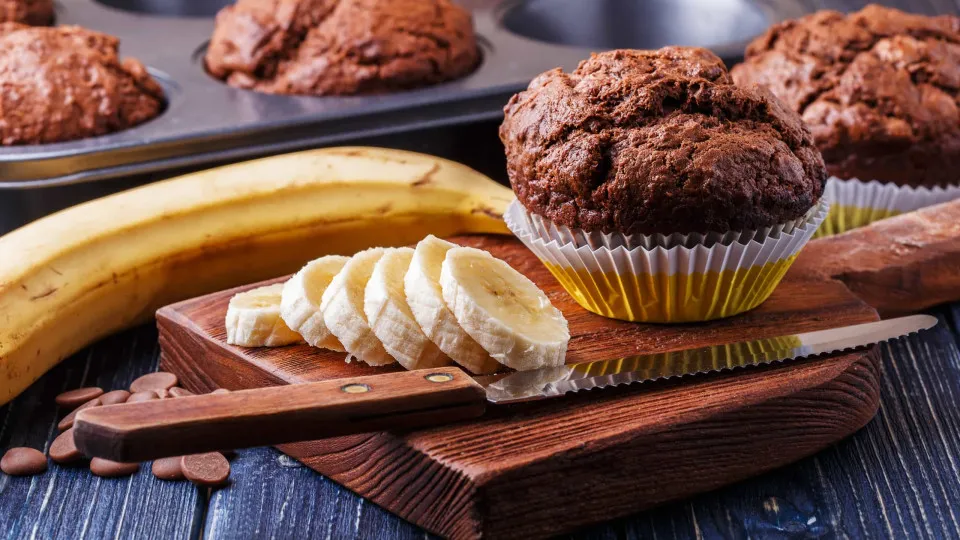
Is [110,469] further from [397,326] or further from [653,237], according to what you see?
[653,237]

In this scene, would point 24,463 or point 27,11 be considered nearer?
point 24,463

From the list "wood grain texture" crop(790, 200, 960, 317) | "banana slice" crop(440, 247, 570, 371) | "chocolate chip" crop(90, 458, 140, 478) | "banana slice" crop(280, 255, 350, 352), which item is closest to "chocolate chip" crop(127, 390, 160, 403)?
"chocolate chip" crop(90, 458, 140, 478)

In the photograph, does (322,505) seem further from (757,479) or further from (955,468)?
(955,468)

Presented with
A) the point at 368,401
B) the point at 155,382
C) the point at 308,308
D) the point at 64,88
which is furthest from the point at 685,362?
the point at 64,88

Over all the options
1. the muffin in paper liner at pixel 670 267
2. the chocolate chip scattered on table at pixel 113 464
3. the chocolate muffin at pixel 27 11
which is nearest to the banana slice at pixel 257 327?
the chocolate chip scattered on table at pixel 113 464

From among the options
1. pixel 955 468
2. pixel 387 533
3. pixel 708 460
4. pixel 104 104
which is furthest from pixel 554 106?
pixel 104 104

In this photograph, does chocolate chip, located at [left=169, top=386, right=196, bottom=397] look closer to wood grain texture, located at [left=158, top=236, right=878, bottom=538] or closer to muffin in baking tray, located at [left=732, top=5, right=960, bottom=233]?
wood grain texture, located at [left=158, top=236, right=878, bottom=538]
